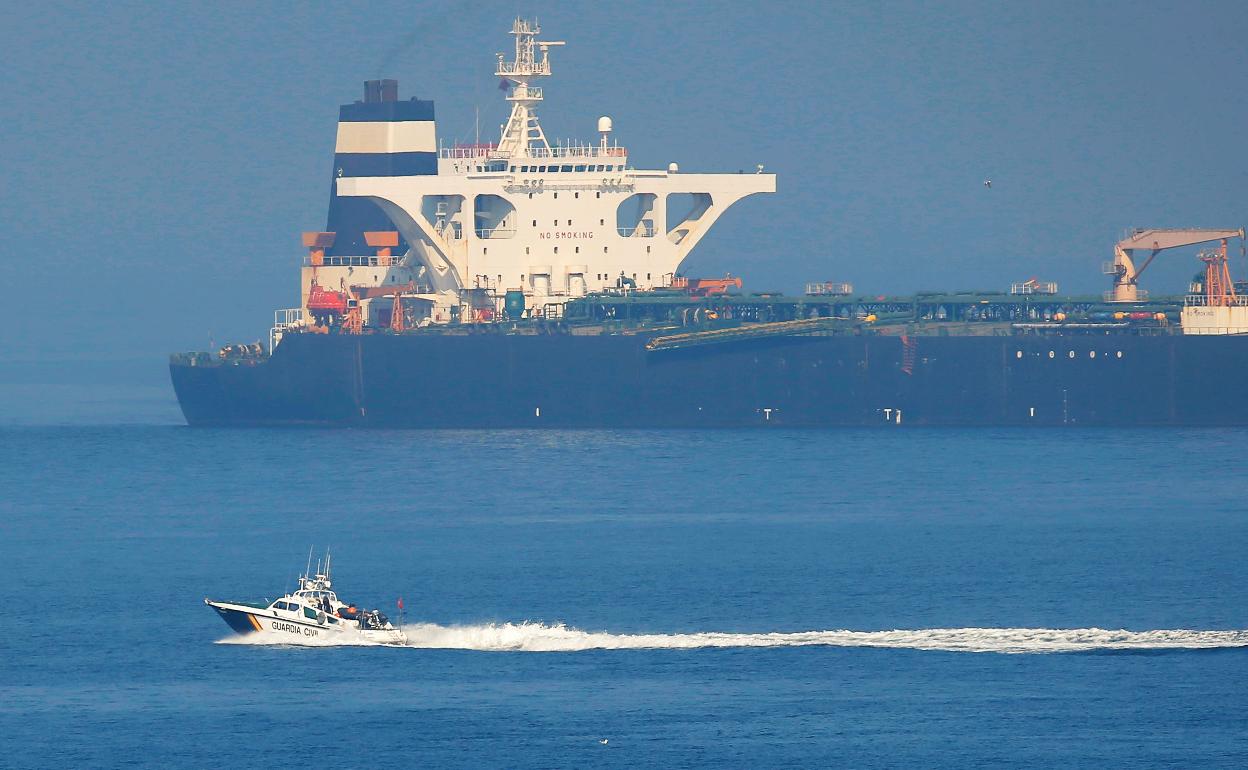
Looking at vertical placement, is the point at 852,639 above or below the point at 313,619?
below

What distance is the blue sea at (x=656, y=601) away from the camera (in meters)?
48.0

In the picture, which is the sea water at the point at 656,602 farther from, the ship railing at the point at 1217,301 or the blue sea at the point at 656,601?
the ship railing at the point at 1217,301

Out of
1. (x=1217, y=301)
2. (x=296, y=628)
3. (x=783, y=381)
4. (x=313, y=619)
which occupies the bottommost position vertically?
(x=296, y=628)

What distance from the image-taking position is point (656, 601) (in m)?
59.4

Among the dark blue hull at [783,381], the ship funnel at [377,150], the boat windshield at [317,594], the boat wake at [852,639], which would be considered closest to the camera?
the boat wake at [852,639]

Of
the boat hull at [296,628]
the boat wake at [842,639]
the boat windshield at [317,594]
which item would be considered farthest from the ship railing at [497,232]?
the boat wake at [842,639]

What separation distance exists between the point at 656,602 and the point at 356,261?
50016 mm

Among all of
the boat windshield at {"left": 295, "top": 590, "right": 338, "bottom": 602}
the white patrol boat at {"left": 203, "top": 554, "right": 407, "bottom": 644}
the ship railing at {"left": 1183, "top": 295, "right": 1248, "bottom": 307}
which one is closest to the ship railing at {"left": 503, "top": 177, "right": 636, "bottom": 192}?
the ship railing at {"left": 1183, "top": 295, "right": 1248, "bottom": 307}

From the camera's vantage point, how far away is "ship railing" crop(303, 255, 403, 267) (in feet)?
344

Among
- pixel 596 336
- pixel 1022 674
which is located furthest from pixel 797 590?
pixel 596 336

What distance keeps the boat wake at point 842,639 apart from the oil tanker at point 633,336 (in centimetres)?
3575

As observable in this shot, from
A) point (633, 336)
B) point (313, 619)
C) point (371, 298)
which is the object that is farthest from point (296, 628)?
point (371, 298)

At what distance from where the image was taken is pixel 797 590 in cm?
6106

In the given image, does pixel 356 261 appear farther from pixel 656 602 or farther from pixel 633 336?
pixel 656 602
